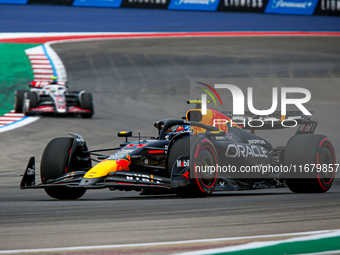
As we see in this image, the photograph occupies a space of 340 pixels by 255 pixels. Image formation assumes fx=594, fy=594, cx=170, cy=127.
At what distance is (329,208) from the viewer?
21.5 ft

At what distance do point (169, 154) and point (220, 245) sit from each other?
3317 millimetres

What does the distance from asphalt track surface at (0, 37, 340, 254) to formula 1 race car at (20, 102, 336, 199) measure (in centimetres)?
24

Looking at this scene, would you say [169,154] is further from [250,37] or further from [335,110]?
[250,37]

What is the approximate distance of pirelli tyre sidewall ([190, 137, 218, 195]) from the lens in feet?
24.9

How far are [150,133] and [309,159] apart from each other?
925 cm

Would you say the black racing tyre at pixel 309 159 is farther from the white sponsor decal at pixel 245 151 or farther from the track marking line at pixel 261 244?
the track marking line at pixel 261 244

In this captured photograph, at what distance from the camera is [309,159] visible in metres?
8.43

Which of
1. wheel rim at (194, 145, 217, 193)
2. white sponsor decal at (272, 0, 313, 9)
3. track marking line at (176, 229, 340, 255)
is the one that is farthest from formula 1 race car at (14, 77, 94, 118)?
white sponsor decal at (272, 0, 313, 9)

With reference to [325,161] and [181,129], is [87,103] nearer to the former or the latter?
[181,129]

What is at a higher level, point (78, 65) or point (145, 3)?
point (145, 3)

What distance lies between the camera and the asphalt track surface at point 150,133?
5.29m

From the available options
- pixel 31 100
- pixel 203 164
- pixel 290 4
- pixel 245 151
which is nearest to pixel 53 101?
pixel 31 100

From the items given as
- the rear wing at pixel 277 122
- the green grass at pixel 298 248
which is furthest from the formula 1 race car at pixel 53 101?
the green grass at pixel 298 248

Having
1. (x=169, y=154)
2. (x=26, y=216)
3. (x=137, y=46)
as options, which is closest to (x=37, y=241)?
(x=26, y=216)
